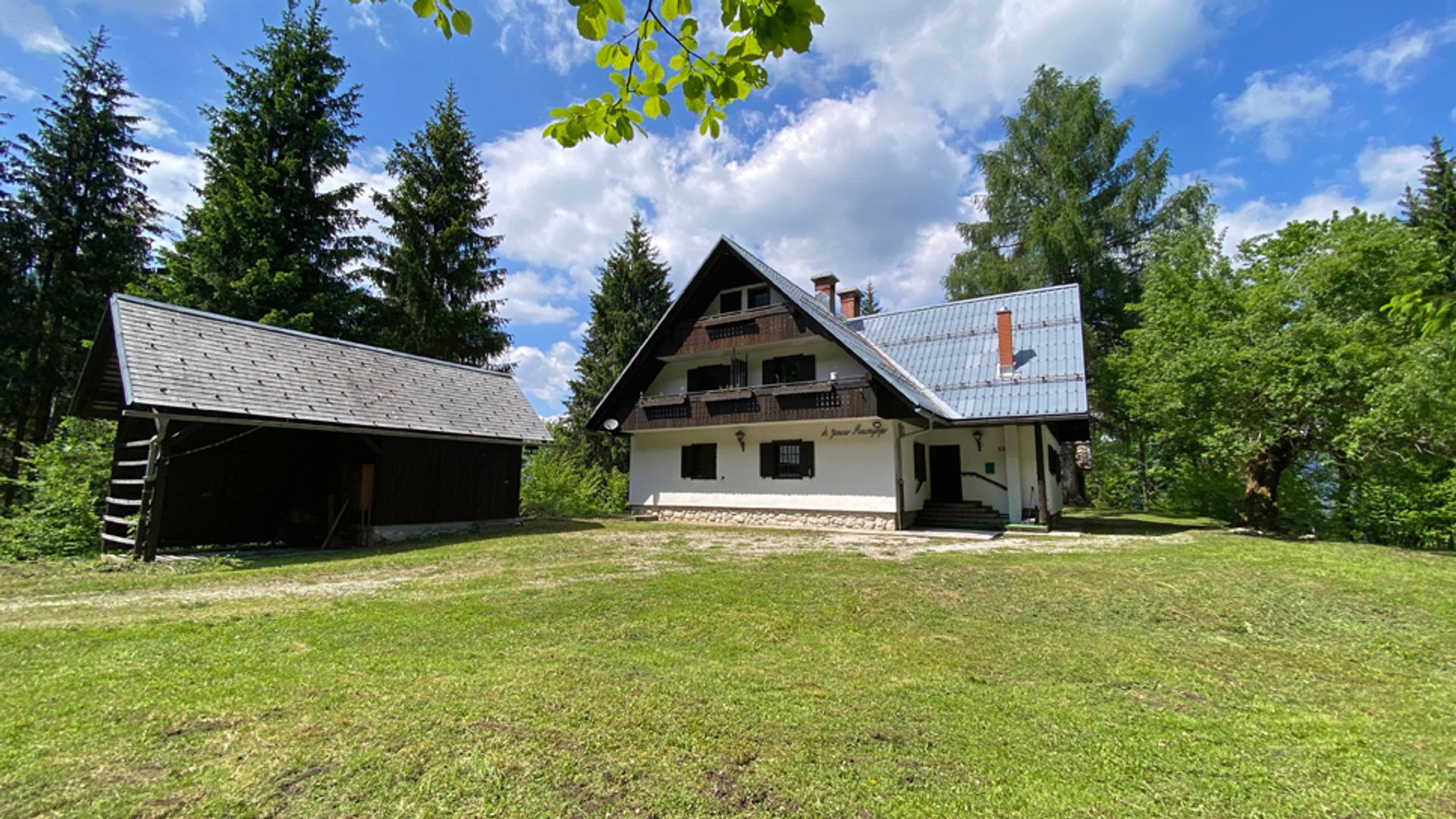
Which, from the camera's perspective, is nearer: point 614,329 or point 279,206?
point 279,206

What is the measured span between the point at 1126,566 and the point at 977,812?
8.35 metres

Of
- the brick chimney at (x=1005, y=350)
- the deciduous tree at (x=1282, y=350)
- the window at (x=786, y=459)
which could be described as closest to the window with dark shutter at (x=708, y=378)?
the window at (x=786, y=459)

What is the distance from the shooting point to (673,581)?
8.03 metres

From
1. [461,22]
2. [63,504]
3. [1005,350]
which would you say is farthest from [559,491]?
[461,22]

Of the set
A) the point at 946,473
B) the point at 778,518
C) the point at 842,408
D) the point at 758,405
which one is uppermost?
the point at 758,405

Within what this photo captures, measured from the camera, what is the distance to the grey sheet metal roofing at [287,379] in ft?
33.5

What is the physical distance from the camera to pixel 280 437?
14.3 metres

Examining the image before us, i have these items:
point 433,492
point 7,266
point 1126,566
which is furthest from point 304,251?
point 1126,566

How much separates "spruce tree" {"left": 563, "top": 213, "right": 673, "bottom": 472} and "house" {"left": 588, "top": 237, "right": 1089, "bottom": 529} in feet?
29.7

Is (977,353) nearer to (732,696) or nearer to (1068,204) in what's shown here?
(1068,204)

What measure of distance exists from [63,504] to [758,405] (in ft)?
50.4

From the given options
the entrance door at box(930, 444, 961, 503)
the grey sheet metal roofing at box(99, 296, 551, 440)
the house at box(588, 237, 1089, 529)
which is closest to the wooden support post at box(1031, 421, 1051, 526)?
the house at box(588, 237, 1089, 529)

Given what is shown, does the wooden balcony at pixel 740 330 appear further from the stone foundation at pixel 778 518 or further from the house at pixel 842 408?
the stone foundation at pixel 778 518

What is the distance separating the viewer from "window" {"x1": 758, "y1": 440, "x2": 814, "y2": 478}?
17.2 metres
